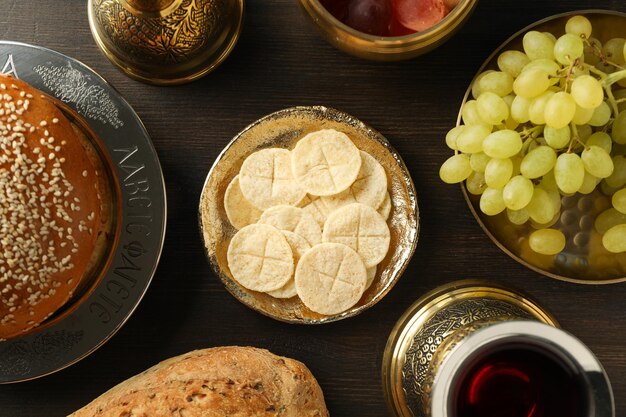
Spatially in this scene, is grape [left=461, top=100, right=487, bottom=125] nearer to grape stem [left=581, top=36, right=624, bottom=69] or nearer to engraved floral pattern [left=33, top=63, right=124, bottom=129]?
grape stem [left=581, top=36, right=624, bottom=69]

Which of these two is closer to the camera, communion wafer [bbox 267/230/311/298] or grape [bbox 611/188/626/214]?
grape [bbox 611/188/626/214]

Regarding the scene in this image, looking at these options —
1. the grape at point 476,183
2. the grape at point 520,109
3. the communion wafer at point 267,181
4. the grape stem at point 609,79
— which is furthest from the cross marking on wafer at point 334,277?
the grape stem at point 609,79

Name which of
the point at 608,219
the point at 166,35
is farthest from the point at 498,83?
the point at 166,35

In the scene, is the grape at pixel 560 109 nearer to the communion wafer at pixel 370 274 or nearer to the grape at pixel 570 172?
the grape at pixel 570 172

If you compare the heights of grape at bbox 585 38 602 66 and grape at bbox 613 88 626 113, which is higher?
grape at bbox 585 38 602 66

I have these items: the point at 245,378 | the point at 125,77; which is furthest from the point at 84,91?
the point at 245,378

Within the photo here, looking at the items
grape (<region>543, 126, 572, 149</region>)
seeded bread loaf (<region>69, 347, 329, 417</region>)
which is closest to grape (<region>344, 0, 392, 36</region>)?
grape (<region>543, 126, 572, 149</region>)

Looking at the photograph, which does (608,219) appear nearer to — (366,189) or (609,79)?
(609,79)
